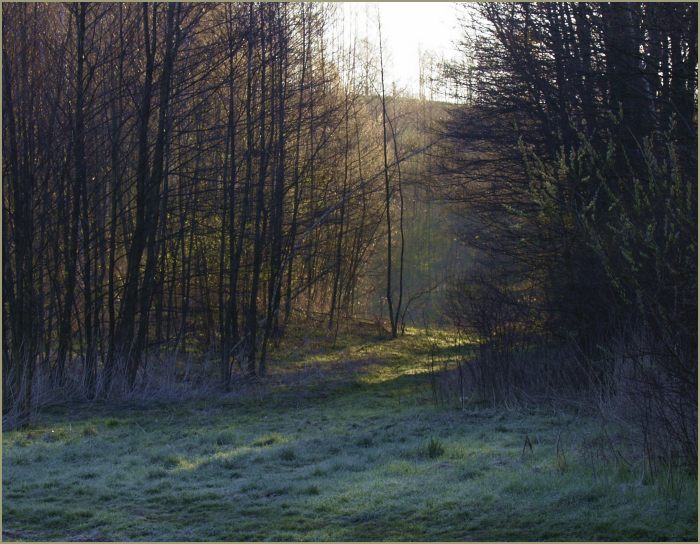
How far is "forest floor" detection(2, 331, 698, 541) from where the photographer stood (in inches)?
221

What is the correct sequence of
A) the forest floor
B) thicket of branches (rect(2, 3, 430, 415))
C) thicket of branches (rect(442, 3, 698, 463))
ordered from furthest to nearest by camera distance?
1. thicket of branches (rect(2, 3, 430, 415))
2. thicket of branches (rect(442, 3, 698, 463))
3. the forest floor

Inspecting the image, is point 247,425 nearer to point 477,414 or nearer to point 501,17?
point 477,414

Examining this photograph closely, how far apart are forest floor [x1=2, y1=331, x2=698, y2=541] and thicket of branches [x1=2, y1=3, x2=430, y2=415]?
1.70 meters

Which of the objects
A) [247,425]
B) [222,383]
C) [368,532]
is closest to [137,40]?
[222,383]

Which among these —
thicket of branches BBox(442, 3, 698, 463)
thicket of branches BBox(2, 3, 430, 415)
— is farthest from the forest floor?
Result: thicket of branches BBox(2, 3, 430, 415)

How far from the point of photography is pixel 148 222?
14.2 m

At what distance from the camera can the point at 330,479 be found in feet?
24.1

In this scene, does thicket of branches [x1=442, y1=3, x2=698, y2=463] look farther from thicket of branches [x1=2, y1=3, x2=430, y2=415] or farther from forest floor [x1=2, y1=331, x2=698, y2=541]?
thicket of branches [x1=2, y1=3, x2=430, y2=415]

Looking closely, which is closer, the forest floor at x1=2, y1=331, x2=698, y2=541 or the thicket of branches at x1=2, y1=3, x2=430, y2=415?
the forest floor at x1=2, y1=331, x2=698, y2=541

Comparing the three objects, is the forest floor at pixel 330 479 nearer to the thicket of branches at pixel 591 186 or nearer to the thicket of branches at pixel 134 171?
the thicket of branches at pixel 591 186

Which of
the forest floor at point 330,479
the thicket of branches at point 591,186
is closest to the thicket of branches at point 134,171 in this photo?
the forest floor at point 330,479

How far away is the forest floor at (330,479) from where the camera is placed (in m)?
5.61

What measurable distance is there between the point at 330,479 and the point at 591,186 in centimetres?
932

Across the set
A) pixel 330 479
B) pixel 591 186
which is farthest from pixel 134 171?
pixel 330 479
